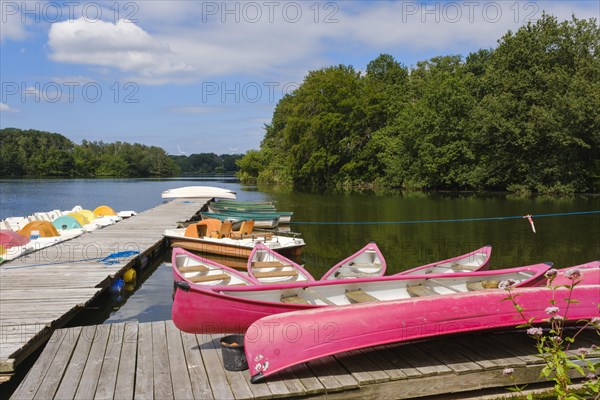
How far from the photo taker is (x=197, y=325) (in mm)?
5602

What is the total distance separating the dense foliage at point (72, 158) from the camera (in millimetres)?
107250

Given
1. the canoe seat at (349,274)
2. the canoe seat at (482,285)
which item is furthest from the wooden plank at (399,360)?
the canoe seat at (349,274)

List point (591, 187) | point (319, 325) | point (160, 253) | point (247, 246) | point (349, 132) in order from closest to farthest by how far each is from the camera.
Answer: point (319, 325) → point (247, 246) → point (160, 253) → point (591, 187) → point (349, 132)

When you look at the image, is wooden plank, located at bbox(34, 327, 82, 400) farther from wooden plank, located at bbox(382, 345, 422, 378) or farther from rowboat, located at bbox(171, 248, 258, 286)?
wooden plank, located at bbox(382, 345, 422, 378)

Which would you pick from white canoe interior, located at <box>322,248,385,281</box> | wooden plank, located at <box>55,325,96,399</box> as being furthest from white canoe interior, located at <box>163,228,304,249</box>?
wooden plank, located at <box>55,325,96,399</box>

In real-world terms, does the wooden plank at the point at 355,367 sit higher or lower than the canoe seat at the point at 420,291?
lower

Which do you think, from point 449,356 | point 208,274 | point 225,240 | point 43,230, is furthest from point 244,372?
point 43,230

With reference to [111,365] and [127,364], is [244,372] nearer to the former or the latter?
[127,364]

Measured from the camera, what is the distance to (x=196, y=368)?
Result: 18.0ft

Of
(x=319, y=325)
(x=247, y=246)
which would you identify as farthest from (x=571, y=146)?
(x=319, y=325)

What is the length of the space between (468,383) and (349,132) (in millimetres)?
58406

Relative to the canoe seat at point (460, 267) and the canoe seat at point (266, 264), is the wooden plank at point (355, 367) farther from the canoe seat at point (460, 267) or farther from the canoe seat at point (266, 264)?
the canoe seat at point (460, 267)

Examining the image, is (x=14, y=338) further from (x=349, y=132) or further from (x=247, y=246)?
(x=349, y=132)

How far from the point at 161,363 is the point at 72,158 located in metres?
125
